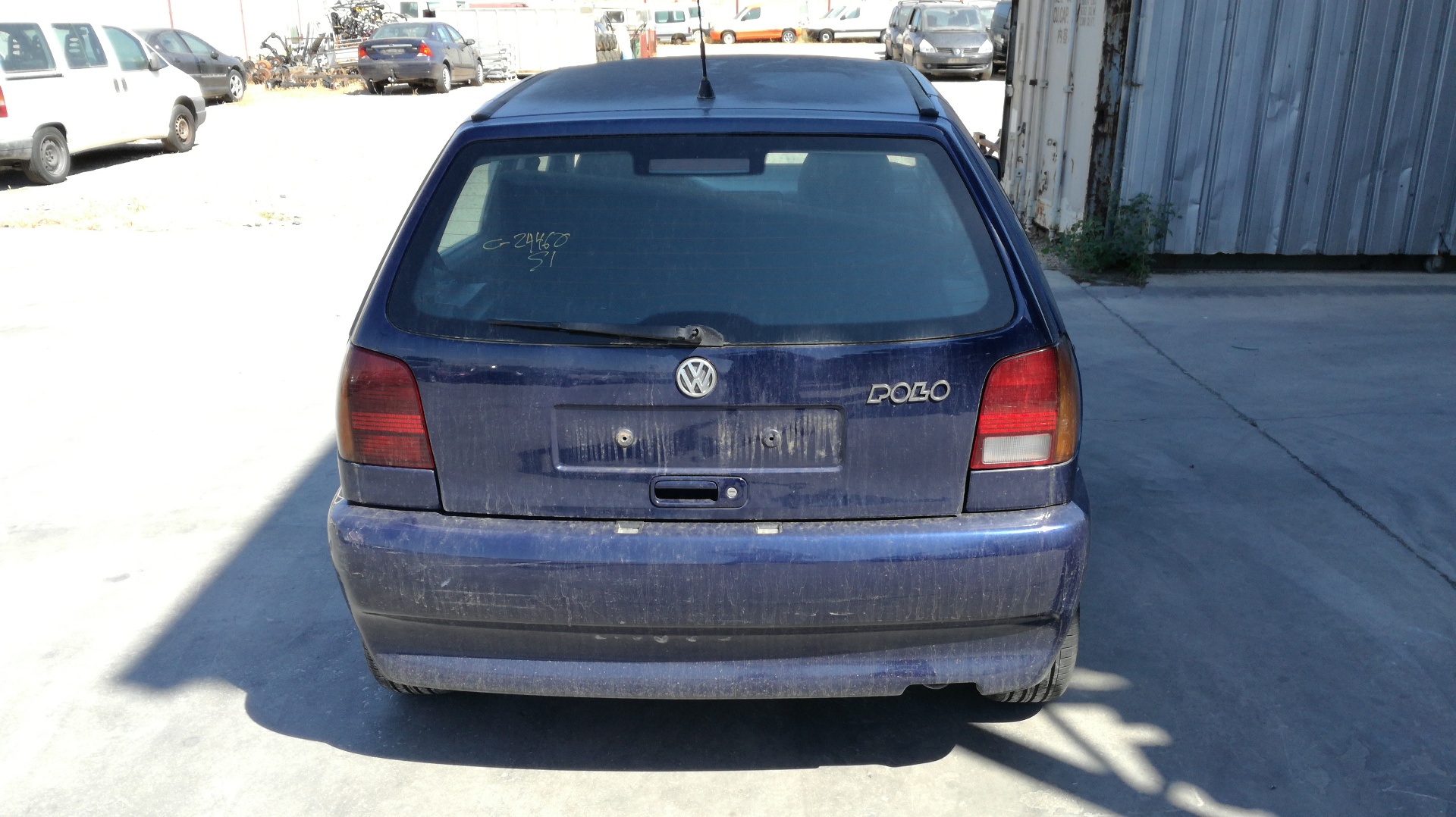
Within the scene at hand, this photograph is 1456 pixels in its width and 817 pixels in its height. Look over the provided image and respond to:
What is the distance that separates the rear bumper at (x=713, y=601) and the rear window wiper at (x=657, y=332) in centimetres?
42

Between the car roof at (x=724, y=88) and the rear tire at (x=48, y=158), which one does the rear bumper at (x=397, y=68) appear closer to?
the rear tire at (x=48, y=158)

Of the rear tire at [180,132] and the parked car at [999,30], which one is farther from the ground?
the parked car at [999,30]

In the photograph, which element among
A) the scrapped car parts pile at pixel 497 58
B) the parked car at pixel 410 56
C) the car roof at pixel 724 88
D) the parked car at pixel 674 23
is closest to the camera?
the car roof at pixel 724 88

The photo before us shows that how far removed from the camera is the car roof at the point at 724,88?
A: 9.75ft

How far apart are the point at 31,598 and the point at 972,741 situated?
10.5 ft

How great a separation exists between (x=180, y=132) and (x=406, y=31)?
38.4ft

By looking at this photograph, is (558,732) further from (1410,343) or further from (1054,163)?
(1054,163)

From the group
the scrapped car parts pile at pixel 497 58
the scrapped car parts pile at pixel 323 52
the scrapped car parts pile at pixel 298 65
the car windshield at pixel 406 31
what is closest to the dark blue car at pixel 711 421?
the car windshield at pixel 406 31

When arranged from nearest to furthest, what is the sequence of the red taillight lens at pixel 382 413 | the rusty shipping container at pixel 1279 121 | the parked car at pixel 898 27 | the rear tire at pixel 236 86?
the red taillight lens at pixel 382 413 → the rusty shipping container at pixel 1279 121 → the rear tire at pixel 236 86 → the parked car at pixel 898 27

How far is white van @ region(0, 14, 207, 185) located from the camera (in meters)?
12.6

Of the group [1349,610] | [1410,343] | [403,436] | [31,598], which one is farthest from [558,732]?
[1410,343]

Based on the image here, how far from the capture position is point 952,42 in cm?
2591

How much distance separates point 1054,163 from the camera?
9.17 m

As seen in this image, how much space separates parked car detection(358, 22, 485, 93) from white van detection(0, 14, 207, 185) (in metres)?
10.6
